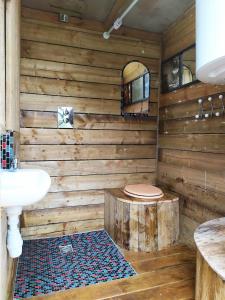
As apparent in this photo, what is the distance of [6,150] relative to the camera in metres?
1.31

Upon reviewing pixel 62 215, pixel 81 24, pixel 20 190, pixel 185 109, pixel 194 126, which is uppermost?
pixel 81 24

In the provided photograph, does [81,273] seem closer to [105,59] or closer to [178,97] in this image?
[178,97]

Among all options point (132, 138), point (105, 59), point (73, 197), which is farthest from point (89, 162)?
point (105, 59)

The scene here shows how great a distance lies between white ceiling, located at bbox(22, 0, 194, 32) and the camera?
2.31m

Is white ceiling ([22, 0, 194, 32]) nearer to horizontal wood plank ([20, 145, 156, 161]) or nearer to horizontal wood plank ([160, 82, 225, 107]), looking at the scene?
horizontal wood plank ([160, 82, 225, 107])

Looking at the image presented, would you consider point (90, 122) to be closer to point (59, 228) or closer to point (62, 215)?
point (62, 215)

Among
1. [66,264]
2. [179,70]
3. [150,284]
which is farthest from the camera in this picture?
[179,70]

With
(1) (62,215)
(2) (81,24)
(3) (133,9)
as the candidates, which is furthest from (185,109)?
(1) (62,215)

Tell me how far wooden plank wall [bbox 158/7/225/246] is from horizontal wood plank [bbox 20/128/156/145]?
0.91 ft

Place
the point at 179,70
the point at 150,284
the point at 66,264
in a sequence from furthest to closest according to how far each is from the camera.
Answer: the point at 179,70, the point at 66,264, the point at 150,284

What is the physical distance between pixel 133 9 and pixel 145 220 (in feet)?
7.01

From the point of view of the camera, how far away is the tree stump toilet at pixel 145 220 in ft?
7.37

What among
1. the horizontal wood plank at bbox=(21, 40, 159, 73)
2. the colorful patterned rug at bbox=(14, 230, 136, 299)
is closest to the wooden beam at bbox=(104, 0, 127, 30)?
the horizontal wood plank at bbox=(21, 40, 159, 73)

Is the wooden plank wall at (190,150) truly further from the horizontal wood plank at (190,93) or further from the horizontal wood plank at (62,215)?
the horizontal wood plank at (62,215)
